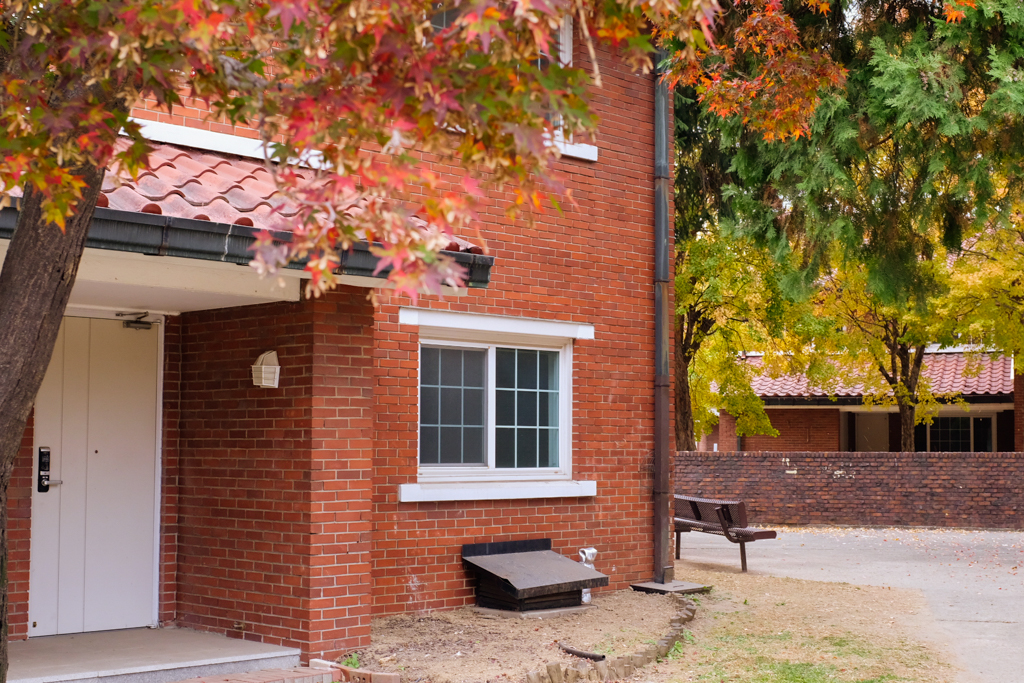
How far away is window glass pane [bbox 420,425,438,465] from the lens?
369 inches

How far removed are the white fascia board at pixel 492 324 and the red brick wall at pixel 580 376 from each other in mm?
79

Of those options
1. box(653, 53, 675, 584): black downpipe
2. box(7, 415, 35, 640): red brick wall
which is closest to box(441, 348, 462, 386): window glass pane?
box(653, 53, 675, 584): black downpipe

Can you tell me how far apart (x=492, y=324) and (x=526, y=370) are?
73 centimetres

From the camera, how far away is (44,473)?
298 inches

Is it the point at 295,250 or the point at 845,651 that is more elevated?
the point at 295,250

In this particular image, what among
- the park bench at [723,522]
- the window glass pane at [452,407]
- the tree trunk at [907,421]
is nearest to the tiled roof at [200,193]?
the window glass pane at [452,407]

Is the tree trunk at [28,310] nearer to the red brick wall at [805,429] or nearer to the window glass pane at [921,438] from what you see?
the red brick wall at [805,429]

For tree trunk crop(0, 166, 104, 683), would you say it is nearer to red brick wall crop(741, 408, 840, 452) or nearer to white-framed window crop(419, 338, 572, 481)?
white-framed window crop(419, 338, 572, 481)

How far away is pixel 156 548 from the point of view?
810 centimetres

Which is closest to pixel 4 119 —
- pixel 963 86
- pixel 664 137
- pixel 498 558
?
pixel 498 558

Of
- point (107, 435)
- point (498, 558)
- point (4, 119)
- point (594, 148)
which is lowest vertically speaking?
point (498, 558)

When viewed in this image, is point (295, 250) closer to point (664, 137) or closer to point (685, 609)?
point (685, 609)

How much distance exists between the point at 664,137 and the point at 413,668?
20.4ft

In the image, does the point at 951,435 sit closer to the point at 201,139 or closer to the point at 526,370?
the point at 526,370
